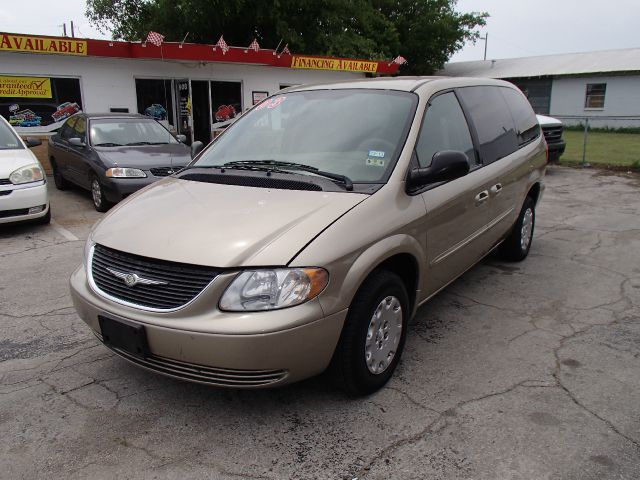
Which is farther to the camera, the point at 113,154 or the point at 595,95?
the point at 595,95

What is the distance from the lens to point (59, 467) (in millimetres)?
2510

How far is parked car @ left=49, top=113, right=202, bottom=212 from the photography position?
780 cm

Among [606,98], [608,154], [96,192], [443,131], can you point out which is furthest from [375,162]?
[606,98]

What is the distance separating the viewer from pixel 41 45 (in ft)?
36.9

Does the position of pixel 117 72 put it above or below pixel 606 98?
above

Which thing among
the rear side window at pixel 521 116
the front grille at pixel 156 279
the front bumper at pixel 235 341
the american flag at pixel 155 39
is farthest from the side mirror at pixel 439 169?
the american flag at pixel 155 39

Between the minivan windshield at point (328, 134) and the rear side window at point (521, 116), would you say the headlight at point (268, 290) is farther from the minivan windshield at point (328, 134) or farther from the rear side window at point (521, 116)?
the rear side window at point (521, 116)

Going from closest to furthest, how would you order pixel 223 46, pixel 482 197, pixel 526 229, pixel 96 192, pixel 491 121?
pixel 482 197
pixel 491 121
pixel 526 229
pixel 96 192
pixel 223 46

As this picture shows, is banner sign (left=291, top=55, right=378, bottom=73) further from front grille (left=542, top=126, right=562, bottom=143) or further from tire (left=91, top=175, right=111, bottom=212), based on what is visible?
tire (left=91, top=175, right=111, bottom=212)

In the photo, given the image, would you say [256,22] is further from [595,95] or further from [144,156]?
[595,95]

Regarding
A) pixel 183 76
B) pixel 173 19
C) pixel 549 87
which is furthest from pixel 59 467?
pixel 549 87

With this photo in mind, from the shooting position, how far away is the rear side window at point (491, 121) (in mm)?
4344

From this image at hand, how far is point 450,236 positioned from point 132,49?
1112 centimetres

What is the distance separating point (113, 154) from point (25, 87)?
5.35 meters
